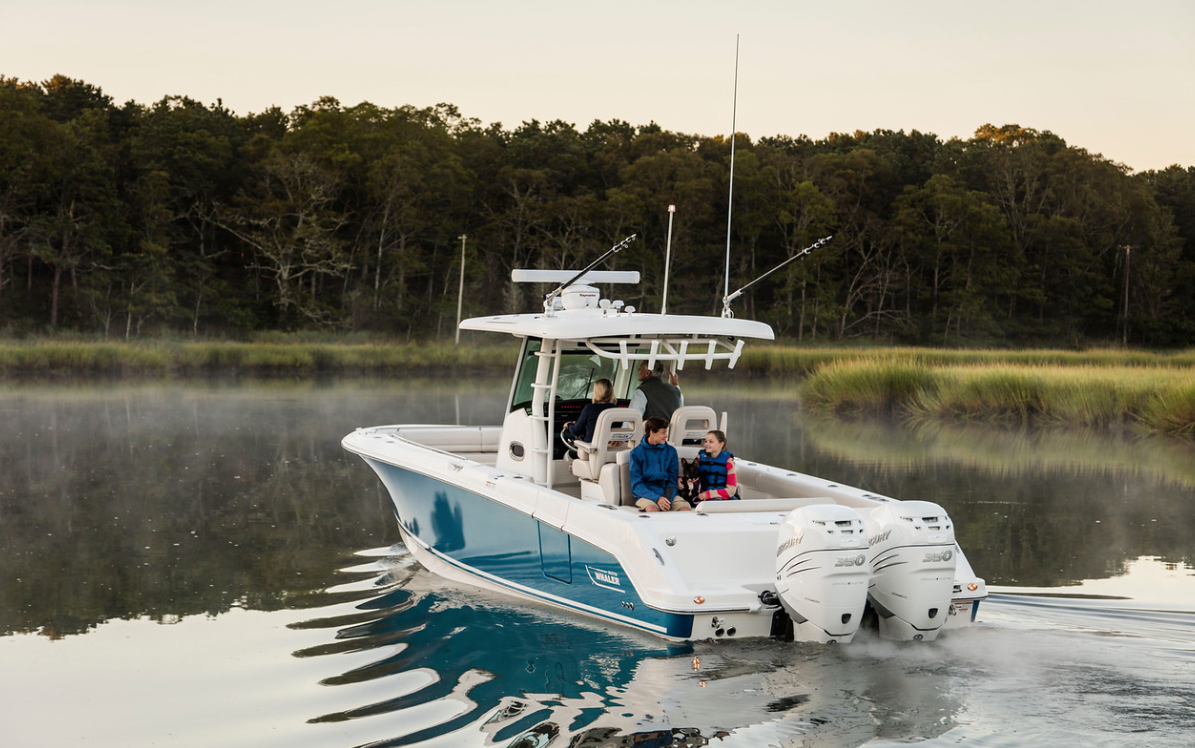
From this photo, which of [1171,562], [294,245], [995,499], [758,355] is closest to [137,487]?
[995,499]

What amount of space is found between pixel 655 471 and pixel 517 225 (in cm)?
4768

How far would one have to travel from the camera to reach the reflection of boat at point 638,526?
5.82 m

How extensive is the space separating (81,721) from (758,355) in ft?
94.3

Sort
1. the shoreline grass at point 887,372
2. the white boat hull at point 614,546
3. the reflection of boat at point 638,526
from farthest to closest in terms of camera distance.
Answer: the shoreline grass at point 887,372
the white boat hull at point 614,546
the reflection of boat at point 638,526

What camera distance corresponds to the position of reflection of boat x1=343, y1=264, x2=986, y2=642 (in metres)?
5.82

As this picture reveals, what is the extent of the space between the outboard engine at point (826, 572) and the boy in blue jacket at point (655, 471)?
126cm

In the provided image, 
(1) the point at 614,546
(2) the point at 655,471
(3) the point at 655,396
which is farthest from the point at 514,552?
(3) the point at 655,396

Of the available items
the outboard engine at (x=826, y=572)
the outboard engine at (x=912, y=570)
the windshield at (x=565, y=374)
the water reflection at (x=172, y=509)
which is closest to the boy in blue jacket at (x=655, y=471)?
the windshield at (x=565, y=374)

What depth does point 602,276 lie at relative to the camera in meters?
8.52

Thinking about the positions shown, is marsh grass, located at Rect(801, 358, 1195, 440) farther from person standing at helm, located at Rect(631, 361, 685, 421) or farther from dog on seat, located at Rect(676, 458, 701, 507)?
dog on seat, located at Rect(676, 458, 701, 507)

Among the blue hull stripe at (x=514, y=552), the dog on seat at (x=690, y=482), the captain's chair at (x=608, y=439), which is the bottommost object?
the blue hull stripe at (x=514, y=552)

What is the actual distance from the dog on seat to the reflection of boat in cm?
12

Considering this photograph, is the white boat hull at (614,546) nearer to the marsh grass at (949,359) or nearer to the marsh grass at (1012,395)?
the marsh grass at (1012,395)

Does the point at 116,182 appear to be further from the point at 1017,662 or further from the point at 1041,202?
the point at 1017,662
